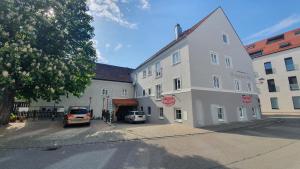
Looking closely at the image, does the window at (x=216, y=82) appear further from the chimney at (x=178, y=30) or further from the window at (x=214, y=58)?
the chimney at (x=178, y=30)

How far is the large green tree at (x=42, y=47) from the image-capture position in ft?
31.9

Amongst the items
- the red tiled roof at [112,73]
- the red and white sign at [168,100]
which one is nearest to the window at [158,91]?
the red and white sign at [168,100]

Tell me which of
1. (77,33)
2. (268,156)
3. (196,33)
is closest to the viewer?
(268,156)

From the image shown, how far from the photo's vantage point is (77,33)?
1398cm

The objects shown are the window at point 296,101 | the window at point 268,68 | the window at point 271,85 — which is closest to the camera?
the window at point 296,101

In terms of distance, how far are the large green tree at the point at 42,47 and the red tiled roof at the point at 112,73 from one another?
1381 centimetres

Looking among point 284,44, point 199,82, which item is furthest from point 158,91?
point 284,44

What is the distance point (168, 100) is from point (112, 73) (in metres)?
14.9

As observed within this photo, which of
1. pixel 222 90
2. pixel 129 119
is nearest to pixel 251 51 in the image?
pixel 222 90

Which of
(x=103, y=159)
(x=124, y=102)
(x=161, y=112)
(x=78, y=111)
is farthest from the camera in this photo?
(x=124, y=102)

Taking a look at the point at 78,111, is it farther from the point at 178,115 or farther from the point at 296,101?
the point at 296,101

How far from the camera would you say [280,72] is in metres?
29.0

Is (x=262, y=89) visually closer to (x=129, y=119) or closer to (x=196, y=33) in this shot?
(x=196, y=33)

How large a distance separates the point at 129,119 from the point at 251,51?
30.5 meters
